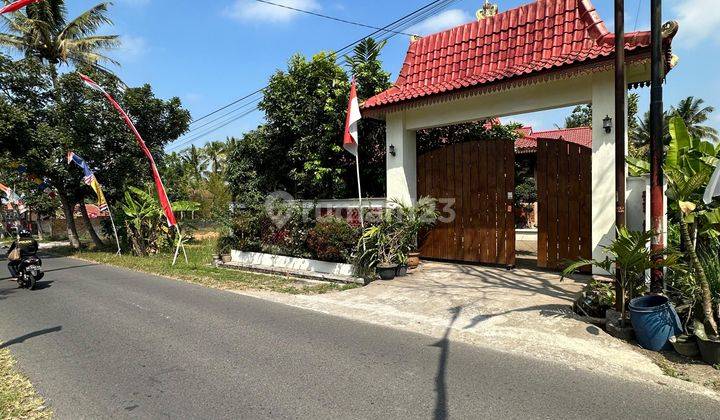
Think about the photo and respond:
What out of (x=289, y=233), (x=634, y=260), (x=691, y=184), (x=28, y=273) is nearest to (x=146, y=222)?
(x=28, y=273)

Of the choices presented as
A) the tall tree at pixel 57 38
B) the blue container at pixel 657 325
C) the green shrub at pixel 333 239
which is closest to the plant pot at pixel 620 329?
the blue container at pixel 657 325

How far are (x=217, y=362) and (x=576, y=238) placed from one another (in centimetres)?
685

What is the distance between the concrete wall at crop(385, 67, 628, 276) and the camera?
24.6 feet

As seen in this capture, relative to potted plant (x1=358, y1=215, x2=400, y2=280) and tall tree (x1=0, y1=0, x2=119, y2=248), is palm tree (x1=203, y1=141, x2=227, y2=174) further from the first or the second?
potted plant (x1=358, y1=215, x2=400, y2=280)

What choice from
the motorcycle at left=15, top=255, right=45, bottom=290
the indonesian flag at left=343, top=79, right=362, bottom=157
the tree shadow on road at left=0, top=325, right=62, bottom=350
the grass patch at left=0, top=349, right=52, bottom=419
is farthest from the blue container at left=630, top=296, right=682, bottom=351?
the motorcycle at left=15, top=255, right=45, bottom=290

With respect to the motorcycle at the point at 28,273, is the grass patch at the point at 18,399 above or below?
below

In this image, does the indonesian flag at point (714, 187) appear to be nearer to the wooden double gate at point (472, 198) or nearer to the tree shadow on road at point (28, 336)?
the wooden double gate at point (472, 198)

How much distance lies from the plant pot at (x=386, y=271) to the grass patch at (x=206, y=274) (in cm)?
64

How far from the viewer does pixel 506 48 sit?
923 centimetres

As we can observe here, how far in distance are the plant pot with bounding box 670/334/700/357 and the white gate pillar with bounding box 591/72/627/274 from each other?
293 centimetres

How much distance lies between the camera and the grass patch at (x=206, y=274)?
30.3ft

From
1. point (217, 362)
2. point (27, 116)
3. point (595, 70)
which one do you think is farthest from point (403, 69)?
point (27, 116)

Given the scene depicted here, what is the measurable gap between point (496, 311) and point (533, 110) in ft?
13.6

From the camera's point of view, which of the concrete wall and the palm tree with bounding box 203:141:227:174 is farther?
the palm tree with bounding box 203:141:227:174
